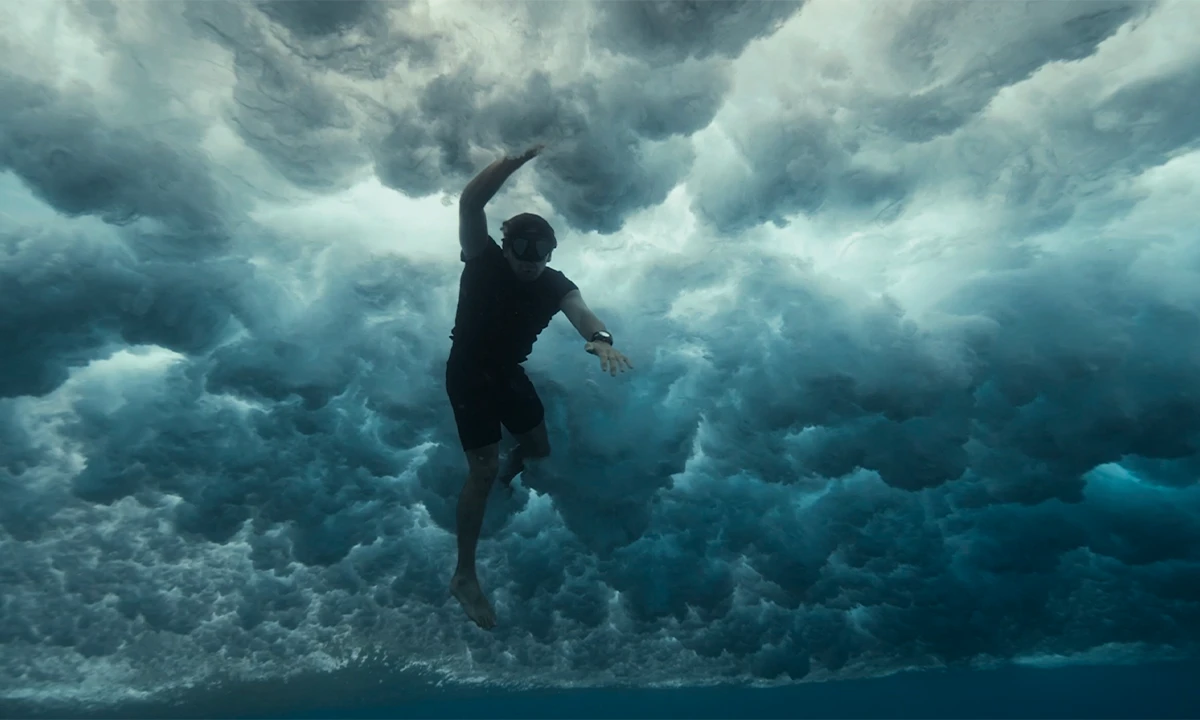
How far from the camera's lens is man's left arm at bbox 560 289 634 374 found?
3830mm

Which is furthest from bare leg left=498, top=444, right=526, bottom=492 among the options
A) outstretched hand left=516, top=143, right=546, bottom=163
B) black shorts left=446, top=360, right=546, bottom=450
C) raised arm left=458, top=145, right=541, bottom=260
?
outstretched hand left=516, top=143, right=546, bottom=163

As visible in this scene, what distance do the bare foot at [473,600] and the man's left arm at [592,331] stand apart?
2100 mm

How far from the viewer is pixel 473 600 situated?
4910 millimetres

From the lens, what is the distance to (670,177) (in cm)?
709

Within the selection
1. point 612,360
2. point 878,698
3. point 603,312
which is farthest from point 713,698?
point 612,360

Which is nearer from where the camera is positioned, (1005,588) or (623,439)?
(623,439)

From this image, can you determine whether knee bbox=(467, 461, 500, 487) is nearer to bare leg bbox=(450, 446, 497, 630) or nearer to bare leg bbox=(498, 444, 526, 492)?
bare leg bbox=(450, 446, 497, 630)

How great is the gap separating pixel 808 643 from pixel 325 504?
449 inches

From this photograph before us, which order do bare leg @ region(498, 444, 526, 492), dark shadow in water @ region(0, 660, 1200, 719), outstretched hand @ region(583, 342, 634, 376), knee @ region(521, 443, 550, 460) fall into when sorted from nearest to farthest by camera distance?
outstretched hand @ region(583, 342, 634, 376) → knee @ region(521, 443, 550, 460) → bare leg @ region(498, 444, 526, 492) → dark shadow in water @ region(0, 660, 1200, 719)

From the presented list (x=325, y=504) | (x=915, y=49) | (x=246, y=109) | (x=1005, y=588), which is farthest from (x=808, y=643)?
(x=246, y=109)

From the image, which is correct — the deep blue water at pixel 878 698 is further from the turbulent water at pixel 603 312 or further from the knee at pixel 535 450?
the knee at pixel 535 450

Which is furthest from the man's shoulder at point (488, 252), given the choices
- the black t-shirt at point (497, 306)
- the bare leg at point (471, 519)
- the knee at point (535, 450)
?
the knee at point (535, 450)

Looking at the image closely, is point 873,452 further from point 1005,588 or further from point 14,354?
point 14,354

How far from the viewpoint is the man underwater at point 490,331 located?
440 centimetres
